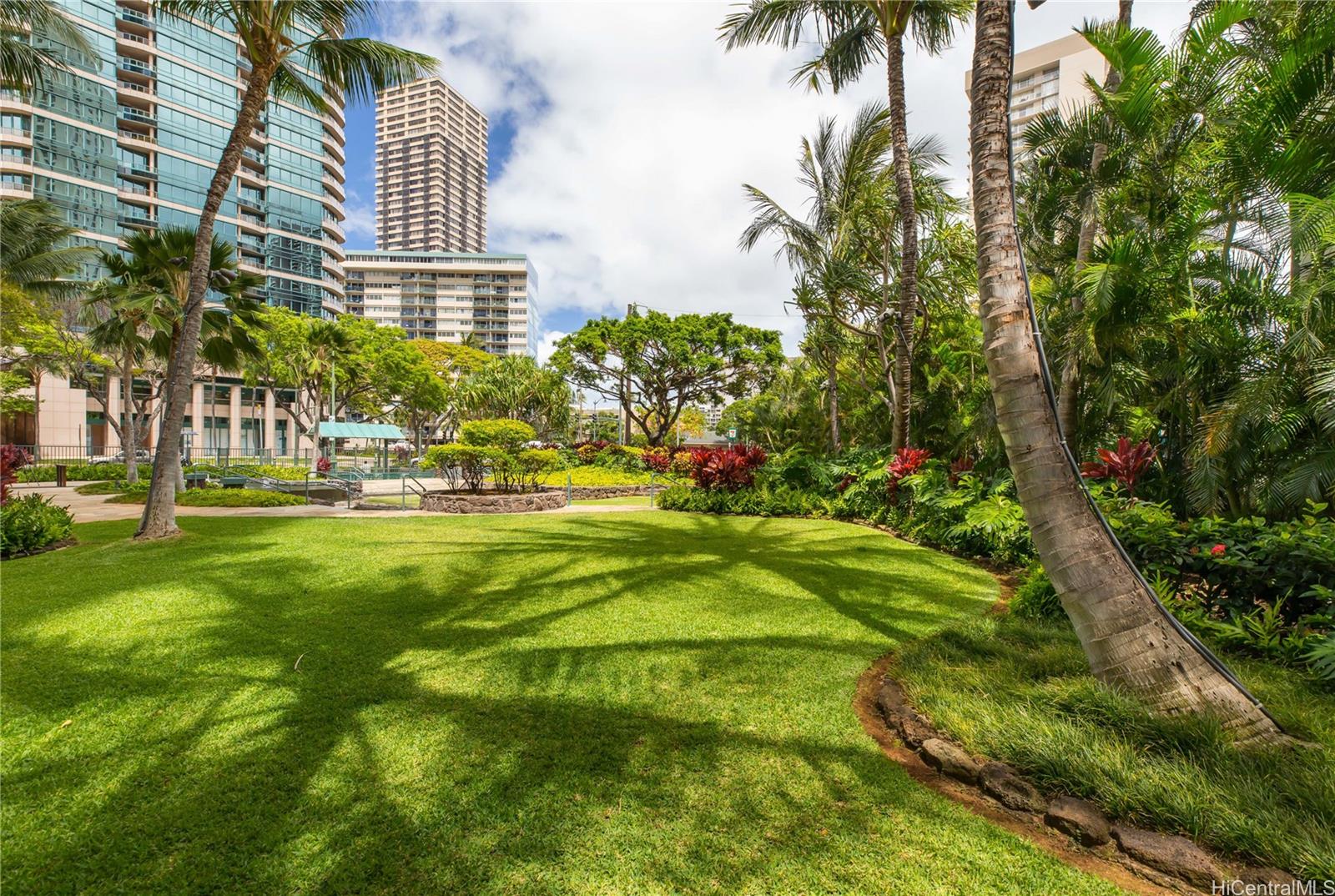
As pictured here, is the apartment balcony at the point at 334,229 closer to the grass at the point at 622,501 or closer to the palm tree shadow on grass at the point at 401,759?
the grass at the point at 622,501

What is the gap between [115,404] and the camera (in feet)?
131

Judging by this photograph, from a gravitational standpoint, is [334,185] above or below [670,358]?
above

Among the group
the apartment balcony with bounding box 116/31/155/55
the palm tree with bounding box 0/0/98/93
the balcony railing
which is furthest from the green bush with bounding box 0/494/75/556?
the apartment balcony with bounding box 116/31/155/55

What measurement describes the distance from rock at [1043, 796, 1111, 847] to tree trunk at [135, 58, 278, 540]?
11546 millimetres

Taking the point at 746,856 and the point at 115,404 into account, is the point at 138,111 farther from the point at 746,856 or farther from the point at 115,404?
the point at 746,856

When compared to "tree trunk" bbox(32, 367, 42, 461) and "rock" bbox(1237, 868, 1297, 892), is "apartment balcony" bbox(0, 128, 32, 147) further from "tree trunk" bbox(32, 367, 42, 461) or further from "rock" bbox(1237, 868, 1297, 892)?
"rock" bbox(1237, 868, 1297, 892)

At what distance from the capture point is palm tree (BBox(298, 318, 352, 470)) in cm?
2989

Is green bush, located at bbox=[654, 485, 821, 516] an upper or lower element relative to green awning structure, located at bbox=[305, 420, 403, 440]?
lower

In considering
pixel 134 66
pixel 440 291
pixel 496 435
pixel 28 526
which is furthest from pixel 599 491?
pixel 440 291

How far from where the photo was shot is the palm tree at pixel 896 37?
1016cm

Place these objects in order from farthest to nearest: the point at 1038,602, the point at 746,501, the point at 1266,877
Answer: the point at 746,501
the point at 1038,602
the point at 1266,877

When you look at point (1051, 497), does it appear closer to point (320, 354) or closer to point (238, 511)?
point (238, 511)

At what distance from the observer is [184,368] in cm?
916

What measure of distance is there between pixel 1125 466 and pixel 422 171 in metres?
157
